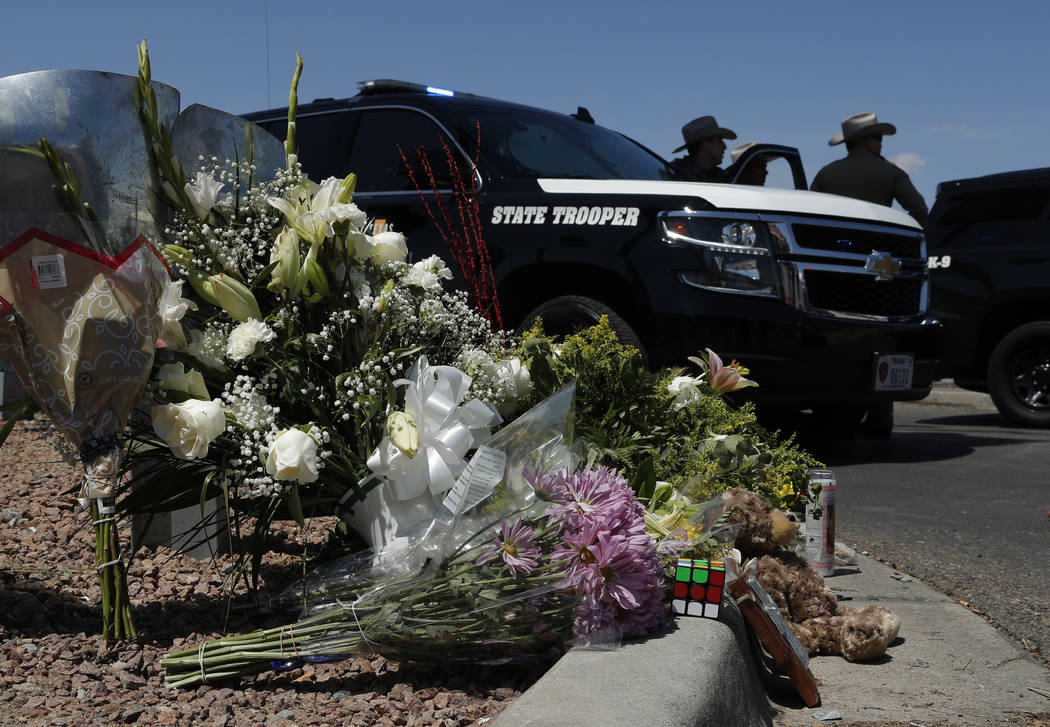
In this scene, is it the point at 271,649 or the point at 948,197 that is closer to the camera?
the point at 271,649

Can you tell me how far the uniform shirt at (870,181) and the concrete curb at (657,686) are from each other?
6548mm

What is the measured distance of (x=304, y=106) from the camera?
7160 mm

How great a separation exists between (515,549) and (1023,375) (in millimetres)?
8083

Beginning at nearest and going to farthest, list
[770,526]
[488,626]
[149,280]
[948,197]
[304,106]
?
[488,626] → [149,280] → [770,526] → [304,106] → [948,197]

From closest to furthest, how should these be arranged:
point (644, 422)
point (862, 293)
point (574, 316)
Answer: point (644, 422)
point (574, 316)
point (862, 293)

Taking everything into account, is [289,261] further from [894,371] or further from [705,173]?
[705,173]

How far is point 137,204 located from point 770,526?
6.78ft

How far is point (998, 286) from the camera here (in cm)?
909

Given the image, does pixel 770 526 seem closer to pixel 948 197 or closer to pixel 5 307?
pixel 5 307

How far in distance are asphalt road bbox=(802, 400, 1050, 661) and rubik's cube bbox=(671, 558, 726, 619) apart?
4.20 feet

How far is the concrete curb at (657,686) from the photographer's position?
1.90m

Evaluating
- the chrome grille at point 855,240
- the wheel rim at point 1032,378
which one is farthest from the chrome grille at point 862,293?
the wheel rim at point 1032,378

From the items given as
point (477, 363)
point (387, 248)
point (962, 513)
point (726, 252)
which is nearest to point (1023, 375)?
point (962, 513)

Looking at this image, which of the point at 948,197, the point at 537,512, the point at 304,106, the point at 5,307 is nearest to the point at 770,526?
the point at 537,512
